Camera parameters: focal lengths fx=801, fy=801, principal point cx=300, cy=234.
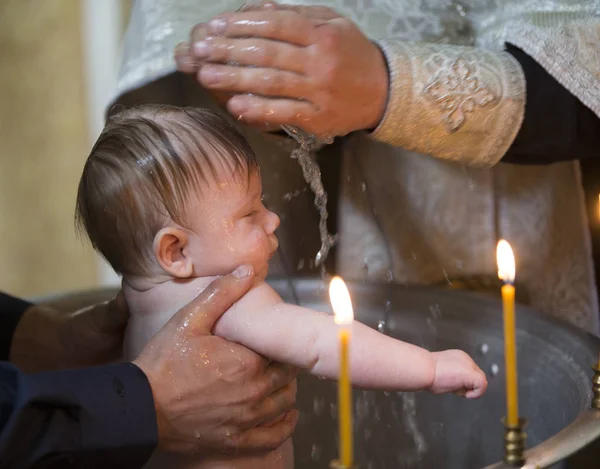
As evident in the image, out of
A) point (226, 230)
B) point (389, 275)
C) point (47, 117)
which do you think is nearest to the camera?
point (226, 230)

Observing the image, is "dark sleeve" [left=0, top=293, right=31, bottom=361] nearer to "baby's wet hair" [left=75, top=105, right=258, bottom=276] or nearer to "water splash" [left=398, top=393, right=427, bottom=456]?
"baby's wet hair" [left=75, top=105, right=258, bottom=276]

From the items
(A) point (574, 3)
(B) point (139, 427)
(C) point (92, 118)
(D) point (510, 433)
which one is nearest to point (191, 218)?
(B) point (139, 427)

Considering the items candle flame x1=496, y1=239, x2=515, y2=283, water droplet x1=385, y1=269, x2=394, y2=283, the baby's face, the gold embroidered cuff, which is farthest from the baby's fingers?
water droplet x1=385, y1=269, x2=394, y2=283

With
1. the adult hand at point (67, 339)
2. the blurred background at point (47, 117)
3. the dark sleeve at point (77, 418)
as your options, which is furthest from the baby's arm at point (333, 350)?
the blurred background at point (47, 117)

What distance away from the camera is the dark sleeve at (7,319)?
2.91 feet

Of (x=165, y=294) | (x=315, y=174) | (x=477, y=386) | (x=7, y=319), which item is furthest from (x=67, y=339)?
(x=477, y=386)

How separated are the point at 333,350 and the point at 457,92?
36 centimetres

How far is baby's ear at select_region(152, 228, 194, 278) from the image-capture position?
68 cm

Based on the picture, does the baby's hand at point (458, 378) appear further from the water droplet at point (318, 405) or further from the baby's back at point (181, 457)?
the water droplet at point (318, 405)

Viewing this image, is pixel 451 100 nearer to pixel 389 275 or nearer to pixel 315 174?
pixel 315 174

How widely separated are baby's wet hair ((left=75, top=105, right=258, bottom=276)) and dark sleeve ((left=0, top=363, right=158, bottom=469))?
0.41ft

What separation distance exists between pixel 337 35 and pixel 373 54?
6 centimetres

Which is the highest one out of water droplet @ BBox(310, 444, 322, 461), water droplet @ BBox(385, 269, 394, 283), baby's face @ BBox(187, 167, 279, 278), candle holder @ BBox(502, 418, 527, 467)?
baby's face @ BBox(187, 167, 279, 278)

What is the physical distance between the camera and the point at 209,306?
667 mm
